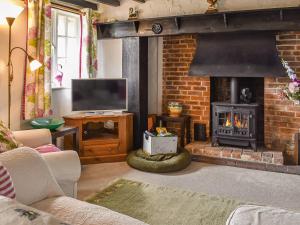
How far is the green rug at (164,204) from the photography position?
2.56 meters

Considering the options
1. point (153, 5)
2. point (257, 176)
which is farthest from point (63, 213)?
point (153, 5)

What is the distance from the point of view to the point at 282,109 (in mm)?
4254

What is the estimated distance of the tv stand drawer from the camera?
4.18m

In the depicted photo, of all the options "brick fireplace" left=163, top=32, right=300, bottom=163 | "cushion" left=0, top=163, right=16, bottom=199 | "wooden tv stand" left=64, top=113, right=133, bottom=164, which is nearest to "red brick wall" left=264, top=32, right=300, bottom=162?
"brick fireplace" left=163, top=32, right=300, bottom=163

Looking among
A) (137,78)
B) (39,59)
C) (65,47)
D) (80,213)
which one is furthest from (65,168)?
(65,47)

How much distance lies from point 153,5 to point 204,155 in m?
2.24

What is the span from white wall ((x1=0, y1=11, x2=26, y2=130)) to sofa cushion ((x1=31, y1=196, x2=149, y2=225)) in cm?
212

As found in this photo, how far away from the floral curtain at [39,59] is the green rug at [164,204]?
1318 mm

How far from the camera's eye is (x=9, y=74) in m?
3.30

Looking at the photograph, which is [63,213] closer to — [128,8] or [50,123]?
[50,123]

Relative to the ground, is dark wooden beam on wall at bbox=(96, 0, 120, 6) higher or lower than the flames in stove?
higher

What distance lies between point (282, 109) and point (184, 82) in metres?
1.48

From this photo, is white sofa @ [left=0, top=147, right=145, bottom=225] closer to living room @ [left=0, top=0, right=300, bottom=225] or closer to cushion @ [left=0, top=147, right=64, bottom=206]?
cushion @ [left=0, top=147, right=64, bottom=206]

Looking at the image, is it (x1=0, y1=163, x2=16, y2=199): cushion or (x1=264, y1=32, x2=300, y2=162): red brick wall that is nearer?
(x1=0, y1=163, x2=16, y2=199): cushion
